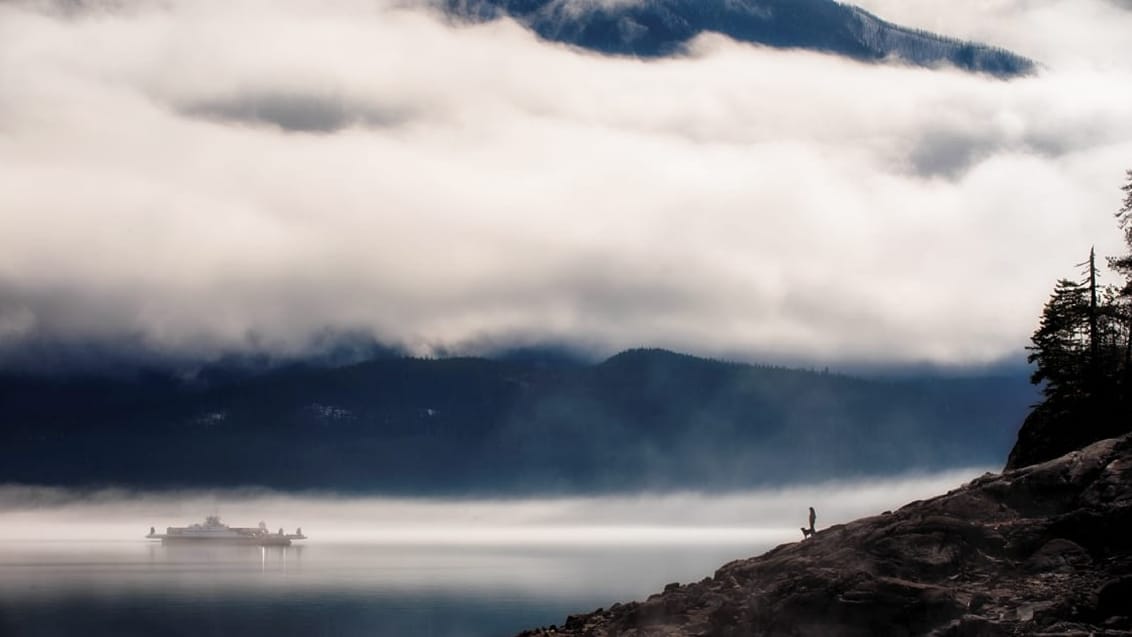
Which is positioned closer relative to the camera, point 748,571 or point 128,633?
point 748,571

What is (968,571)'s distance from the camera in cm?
7425

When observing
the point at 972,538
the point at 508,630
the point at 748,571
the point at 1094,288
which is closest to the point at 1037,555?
the point at 972,538

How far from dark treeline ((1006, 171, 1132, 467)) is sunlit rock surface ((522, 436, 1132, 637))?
12.7 metres

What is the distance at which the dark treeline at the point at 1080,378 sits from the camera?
94.0 meters

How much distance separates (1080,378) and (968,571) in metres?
33.6

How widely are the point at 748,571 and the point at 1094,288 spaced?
3925 centimetres

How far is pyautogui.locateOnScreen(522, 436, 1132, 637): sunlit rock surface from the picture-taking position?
6869cm

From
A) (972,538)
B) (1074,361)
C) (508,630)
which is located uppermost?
(1074,361)

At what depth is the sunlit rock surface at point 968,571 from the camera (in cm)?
6869

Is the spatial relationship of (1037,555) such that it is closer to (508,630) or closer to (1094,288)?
(1094,288)

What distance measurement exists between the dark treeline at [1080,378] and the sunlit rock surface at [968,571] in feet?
41.8

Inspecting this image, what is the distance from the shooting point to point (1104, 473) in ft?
249

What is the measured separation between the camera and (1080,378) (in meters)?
102

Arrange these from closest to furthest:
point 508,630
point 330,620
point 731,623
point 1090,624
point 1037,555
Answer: point 1090,624 < point 1037,555 < point 731,623 < point 508,630 < point 330,620
